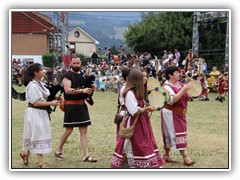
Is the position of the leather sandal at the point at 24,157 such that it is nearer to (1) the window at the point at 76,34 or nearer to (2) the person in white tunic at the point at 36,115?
(2) the person in white tunic at the point at 36,115

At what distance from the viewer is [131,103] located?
5.67 m

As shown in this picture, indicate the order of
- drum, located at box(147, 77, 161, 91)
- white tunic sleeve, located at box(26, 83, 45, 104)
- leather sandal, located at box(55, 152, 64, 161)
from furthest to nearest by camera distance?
leather sandal, located at box(55, 152, 64, 161), drum, located at box(147, 77, 161, 91), white tunic sleeve, located at box(26, 83, 45, 104)

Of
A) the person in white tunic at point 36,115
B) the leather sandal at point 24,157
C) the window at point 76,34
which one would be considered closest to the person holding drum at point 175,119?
the person in white tunic at point 36,115

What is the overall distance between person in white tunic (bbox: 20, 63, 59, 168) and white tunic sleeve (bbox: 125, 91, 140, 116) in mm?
1268

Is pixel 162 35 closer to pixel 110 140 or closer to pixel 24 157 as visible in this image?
pixel 110 140

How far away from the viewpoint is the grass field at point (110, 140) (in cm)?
680

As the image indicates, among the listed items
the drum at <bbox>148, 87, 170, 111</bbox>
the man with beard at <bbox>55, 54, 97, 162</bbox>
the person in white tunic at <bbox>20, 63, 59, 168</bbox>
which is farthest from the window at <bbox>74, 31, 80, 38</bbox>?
the drum at <bbox>148, 87, 170, 111</bbox>

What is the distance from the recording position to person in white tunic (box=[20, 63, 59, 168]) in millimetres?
6203

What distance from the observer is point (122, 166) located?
Answer: 591cm

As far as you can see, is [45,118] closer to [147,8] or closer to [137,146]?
[137,146]

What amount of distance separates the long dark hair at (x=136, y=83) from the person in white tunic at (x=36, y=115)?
4.24 ft

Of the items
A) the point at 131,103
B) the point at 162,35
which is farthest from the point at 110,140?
the point at 162,35

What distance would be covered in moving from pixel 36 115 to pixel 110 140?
2658 mm

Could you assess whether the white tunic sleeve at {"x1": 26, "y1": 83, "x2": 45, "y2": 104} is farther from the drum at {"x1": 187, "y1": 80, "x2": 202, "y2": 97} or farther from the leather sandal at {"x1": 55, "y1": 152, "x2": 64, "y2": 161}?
the drum at {"x1": 187, "y1": 80, "x2": 202, "y2": 97}
